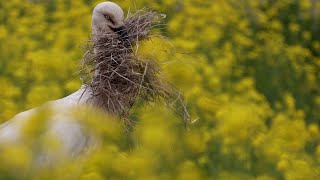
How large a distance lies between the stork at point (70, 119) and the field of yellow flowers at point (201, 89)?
0.09m

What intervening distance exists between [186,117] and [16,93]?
0.84 metres

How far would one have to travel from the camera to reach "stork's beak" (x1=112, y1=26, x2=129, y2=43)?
4.34m

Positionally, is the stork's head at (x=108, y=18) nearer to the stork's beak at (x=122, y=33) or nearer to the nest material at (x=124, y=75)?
the stork's beak at (x=122, y=33)

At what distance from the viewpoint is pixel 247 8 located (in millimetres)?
8586

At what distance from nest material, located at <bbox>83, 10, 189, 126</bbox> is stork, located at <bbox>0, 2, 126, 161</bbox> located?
0.22 feet

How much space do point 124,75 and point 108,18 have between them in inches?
19.7

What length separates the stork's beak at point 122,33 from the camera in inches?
171

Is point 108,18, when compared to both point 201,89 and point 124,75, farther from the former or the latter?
point 201,89

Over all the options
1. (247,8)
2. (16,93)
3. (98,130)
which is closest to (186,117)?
(16,93)

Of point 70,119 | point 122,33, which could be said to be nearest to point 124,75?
point 122,33

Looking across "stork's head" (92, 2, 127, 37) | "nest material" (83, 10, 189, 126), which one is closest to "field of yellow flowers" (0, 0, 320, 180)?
"nest material" (83, 10, 189, 126)

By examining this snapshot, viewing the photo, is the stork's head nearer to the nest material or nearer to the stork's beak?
the stork's beak

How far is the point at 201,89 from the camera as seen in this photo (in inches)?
187

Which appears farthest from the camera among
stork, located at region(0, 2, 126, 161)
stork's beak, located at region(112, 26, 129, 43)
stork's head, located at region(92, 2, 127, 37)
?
stork's head, located at region(92, 2, 127, 37)
